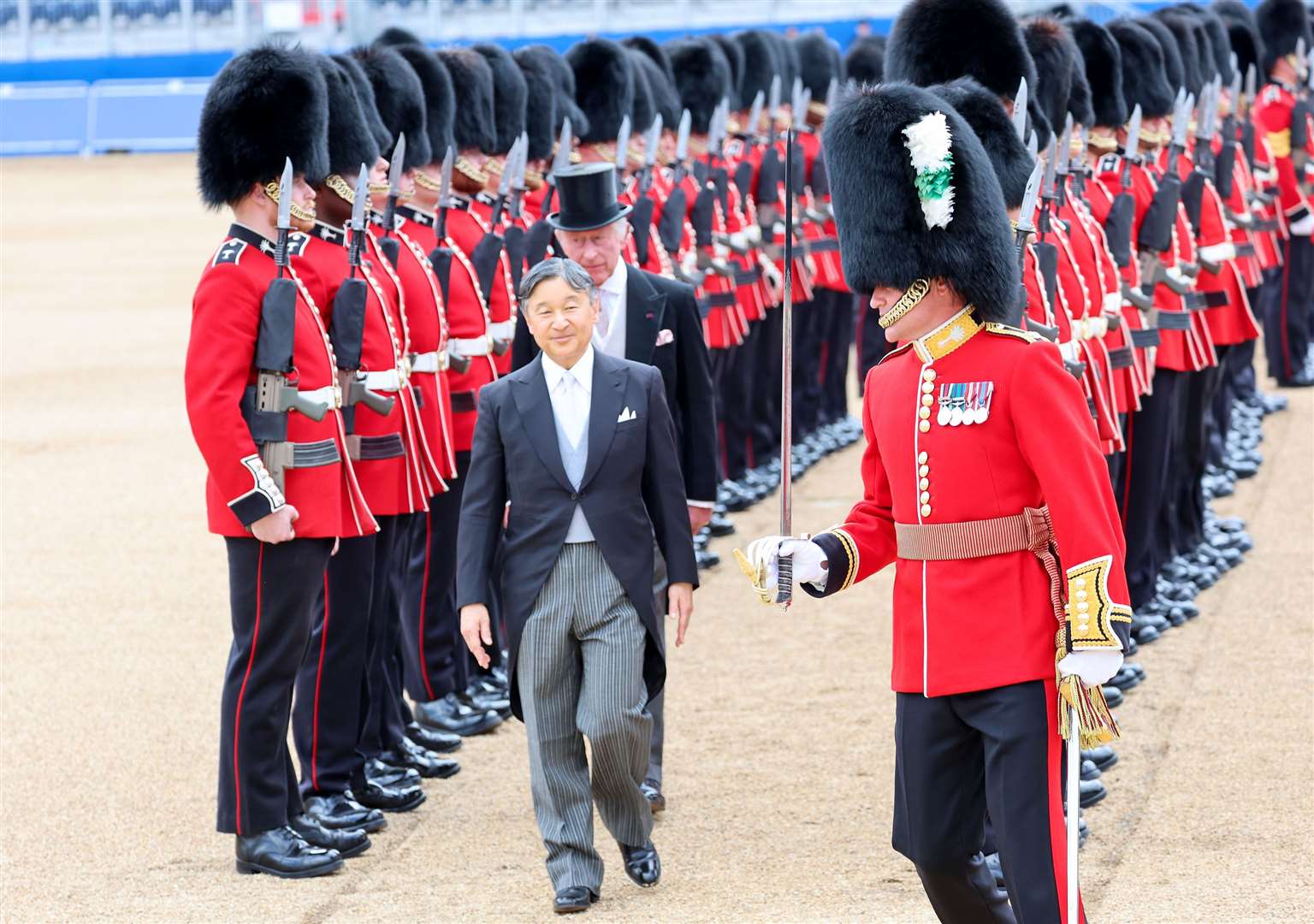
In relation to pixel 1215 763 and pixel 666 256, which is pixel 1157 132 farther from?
pixel 1215 763

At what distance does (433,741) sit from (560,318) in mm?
1473

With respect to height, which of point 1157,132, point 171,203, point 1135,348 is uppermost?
point 1157,132

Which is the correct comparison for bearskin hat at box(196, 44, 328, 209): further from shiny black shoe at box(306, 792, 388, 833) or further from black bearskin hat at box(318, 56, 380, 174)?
shiny black shoe at box(306, 792, 388, 833)

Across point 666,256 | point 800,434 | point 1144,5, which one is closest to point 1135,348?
point 666,256

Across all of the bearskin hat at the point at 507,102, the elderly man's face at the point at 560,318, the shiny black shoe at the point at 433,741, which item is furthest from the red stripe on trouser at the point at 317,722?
the bearskin hat at the point at 507,102

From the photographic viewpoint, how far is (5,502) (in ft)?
26.8

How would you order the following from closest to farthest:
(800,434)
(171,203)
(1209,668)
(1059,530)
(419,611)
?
(1059,530) → (419,611) → (1209,668) → (800,434) → (171,203)

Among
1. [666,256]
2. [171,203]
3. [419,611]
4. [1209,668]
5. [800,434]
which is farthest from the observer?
[171,203]

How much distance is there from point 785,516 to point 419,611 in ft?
7.18

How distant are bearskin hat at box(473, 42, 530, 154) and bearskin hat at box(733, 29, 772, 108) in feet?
11.7

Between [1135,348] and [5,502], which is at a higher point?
[1135,348]

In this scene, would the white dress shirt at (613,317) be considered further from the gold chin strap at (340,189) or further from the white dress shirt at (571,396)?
the gold chin strap at (340,189)

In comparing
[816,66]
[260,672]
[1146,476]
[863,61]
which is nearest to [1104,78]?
[1146,476]

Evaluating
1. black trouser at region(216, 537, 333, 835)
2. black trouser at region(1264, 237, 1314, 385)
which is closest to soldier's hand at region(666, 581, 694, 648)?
black trouser at region(216, 537, 333, 835)
